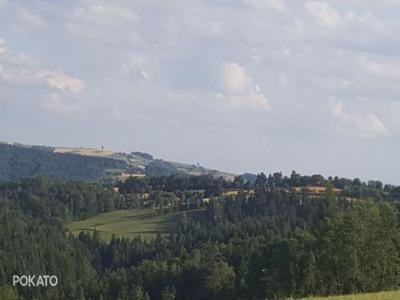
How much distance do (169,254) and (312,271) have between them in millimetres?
107885

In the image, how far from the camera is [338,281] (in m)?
77.6

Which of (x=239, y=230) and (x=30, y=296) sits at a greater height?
(x=239, y=230)

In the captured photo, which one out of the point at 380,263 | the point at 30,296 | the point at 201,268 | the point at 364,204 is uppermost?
the point at 364,204

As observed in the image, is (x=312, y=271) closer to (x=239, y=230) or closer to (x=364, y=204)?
(x=364, y=204)

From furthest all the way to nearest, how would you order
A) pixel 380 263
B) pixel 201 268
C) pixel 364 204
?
pixel 201 268, pixel 364 204, pixel 380 263

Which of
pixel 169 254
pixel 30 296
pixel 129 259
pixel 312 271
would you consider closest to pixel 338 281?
pixel 312 271

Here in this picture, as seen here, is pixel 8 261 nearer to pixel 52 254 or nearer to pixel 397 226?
pixel 52 254

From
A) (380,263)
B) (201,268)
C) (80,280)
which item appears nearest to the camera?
(380,263)

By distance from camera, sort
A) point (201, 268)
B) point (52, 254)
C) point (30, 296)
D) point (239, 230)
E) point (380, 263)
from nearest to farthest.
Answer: point (380, 263) → point (201, 268) → point (30, 296) → point (52, 254) → point (239, 230)

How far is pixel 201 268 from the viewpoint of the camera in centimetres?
13488

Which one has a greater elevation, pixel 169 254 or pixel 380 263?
pixel 380 263

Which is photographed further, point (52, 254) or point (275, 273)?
point (52, 254)

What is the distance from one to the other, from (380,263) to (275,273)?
14741mm

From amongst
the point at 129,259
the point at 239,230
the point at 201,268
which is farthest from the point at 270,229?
the point at 201,268
